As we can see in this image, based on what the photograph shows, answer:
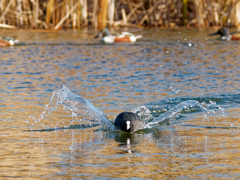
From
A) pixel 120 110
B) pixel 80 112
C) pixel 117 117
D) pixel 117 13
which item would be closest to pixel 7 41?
pixel 117 13

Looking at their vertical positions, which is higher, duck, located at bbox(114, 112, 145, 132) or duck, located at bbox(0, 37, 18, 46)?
duck, located at bbox(0, 37, 18, 46)

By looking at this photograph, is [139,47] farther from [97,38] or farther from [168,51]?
[97,38]

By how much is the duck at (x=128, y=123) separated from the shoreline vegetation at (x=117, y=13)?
16.7 m

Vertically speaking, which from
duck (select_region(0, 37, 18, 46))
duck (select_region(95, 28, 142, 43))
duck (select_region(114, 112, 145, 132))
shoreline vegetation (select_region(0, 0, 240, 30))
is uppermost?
shoreline vegetation (select_region(0, 0, 240, 30))

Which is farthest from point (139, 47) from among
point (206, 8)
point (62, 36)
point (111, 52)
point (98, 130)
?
point (98, 130)

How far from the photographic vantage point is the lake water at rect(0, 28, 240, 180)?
19.5 feet

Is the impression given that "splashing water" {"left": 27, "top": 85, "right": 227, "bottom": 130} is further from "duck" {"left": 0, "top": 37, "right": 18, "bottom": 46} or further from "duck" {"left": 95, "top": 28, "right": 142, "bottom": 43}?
"duck" {"left": 95, "top": 28, "right": 142, "bottom": 43}

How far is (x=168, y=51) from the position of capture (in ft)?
61.5

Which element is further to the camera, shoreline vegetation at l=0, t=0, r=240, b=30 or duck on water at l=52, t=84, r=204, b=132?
shoreline vegetation at l=0, t=0, r=240, b=30

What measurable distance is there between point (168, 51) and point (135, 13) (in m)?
10.0

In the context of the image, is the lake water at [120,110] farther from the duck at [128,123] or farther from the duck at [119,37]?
the duck at [119,37]

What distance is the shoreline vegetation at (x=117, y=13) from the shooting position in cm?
2511

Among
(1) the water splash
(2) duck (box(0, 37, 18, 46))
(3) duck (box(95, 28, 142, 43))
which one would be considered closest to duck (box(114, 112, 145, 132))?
(1) the water splash

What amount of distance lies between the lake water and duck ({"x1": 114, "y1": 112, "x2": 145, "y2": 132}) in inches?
5.9
